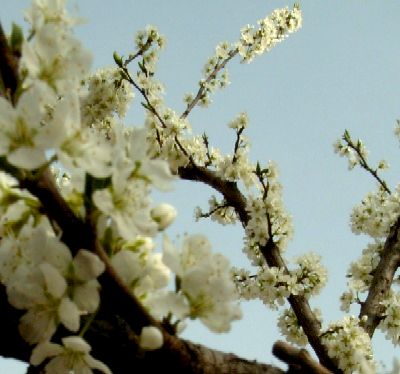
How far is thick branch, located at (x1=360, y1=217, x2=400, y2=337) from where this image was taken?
493cm

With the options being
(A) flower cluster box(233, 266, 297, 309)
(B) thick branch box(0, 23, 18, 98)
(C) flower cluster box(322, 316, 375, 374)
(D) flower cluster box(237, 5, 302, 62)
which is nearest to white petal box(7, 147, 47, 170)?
(B) thick branch box(0, 23, 18, 98)

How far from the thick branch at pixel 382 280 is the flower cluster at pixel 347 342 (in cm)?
42

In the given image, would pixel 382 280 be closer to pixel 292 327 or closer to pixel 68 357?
pixel 292 327

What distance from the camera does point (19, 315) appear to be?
49.2 inches

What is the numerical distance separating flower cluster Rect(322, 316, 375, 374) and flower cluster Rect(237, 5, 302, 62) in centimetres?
358

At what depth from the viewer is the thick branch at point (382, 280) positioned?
493 centimetres

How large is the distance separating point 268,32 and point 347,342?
3979 millimetres

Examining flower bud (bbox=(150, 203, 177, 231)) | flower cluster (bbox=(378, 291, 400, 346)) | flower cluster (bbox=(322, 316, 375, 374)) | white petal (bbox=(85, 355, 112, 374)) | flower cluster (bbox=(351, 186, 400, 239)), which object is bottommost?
white petal (bbox=(85, 355, 112, 374))

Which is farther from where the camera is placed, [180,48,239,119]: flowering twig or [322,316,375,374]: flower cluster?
[180,48,239,119]: flowering twig

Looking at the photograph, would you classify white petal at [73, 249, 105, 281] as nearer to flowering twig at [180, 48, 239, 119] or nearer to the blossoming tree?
the blossoming tree

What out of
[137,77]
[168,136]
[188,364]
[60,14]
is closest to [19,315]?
[188,364]

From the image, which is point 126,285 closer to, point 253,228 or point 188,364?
point 188,364

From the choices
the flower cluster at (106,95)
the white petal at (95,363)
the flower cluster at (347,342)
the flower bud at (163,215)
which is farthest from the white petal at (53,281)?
the flower cluster at (106,95)

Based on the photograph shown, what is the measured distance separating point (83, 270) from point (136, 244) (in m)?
0.21
